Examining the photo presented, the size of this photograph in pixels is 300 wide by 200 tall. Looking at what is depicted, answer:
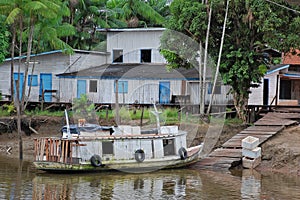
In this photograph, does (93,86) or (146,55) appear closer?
(93,86)

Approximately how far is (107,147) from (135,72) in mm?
15116

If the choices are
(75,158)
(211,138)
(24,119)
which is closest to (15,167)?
(75,158)

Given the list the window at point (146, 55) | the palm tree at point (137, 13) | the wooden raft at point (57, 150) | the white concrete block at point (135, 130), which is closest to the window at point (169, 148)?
the white concrete block at point (135, 130)

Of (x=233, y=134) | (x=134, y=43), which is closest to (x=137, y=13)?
(x=134, y=43)

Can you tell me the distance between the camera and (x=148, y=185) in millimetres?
22453

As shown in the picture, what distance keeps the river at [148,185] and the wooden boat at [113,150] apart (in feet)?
1.26

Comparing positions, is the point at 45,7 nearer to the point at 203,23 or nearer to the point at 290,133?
the point at 203,23

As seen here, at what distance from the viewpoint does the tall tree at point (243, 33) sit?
96.6 feet

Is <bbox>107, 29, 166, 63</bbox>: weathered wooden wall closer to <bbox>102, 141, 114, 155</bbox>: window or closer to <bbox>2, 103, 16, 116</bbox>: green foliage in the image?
<bbox>2, 103, 16, 116</bbox>: green foliage

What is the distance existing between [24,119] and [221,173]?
11928 mm

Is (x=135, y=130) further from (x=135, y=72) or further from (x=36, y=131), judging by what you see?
(x=135, y=72)

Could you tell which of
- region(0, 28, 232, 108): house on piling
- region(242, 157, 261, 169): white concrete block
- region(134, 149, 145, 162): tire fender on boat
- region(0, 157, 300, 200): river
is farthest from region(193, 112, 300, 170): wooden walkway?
region(0, 28, 232, 108): house on piling

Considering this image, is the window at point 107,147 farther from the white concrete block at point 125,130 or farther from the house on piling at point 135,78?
the house on piling at point 135,78

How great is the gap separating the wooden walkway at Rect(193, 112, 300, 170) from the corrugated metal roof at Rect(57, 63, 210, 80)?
268 inches
